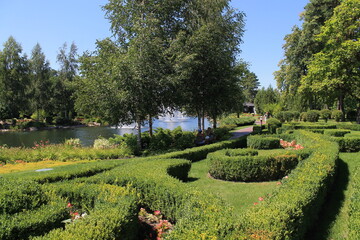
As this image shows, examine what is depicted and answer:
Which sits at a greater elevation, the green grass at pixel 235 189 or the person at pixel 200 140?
the person at pixel 200 140

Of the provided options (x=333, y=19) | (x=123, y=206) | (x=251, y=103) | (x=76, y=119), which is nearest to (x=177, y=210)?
(x=123, y=206)

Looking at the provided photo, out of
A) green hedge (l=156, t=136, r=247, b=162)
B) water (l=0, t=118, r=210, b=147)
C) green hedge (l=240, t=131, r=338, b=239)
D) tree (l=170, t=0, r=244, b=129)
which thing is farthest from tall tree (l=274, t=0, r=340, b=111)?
green hedge (l=240, t=131, r=338, b=239)

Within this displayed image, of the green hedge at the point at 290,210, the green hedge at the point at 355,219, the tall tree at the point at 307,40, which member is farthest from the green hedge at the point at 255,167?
the tall tree at the point at 307,40

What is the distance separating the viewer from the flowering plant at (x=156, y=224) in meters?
4.36

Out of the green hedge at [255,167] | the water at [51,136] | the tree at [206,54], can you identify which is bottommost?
the water at [51,136]

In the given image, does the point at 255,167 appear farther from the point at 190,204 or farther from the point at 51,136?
the point at 51,136

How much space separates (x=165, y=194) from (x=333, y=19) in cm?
2511

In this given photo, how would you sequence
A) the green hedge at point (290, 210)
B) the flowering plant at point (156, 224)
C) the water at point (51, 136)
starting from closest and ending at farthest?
the green hedge at point (290, 210)
the flowering plant at point (156, 224)
the water at point (51, 136)

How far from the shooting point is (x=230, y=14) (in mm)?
19891

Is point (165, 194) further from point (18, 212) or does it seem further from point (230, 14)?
point (230, 14)

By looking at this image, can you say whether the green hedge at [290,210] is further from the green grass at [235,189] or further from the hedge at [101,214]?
the hedge at [101,214]

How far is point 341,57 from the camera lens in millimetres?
21047

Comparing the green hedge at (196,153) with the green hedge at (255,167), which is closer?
the green hedge at (255,167)

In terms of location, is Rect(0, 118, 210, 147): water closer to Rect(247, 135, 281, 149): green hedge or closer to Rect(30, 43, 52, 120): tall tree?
Rect(30, 43, 52, 120): tall tree
